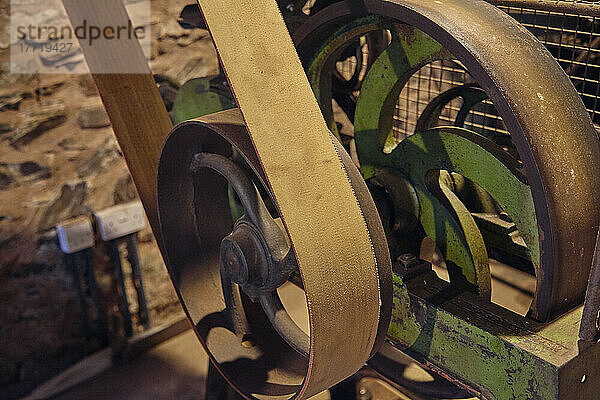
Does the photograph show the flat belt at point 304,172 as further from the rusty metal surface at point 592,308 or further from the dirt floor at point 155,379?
the dirt floor at point 155,379

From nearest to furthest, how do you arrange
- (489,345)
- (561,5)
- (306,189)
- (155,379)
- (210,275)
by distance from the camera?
(306,189) < (489,345) < (561,5) < (210,275) < (155,379)

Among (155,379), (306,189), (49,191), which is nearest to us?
(306,189)

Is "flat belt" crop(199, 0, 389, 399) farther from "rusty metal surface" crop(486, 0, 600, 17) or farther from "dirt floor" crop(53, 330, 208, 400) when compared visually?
"dirt floor" crop(53, 330, 208, 400)

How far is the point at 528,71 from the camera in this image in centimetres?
82

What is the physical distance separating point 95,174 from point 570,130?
1621mm

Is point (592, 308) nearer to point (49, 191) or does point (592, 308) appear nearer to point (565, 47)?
point (565, 47)

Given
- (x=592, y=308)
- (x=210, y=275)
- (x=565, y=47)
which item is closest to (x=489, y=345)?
(x=592, y=308)

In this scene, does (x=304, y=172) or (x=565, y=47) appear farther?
(x=565, y=47)

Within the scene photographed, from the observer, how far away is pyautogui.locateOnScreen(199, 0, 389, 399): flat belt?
0.72 m

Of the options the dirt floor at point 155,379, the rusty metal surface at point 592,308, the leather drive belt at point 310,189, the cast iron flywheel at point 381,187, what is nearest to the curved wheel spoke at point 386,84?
the cast iron flywheel at point 381,187

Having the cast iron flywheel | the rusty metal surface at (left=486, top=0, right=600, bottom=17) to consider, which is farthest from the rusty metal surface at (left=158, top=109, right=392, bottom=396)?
→ the rusty metal surface at (left=486, top=0, right=600, bottom=17)

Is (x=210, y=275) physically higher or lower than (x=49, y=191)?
higher

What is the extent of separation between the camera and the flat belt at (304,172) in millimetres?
722

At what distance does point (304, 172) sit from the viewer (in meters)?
0.73
